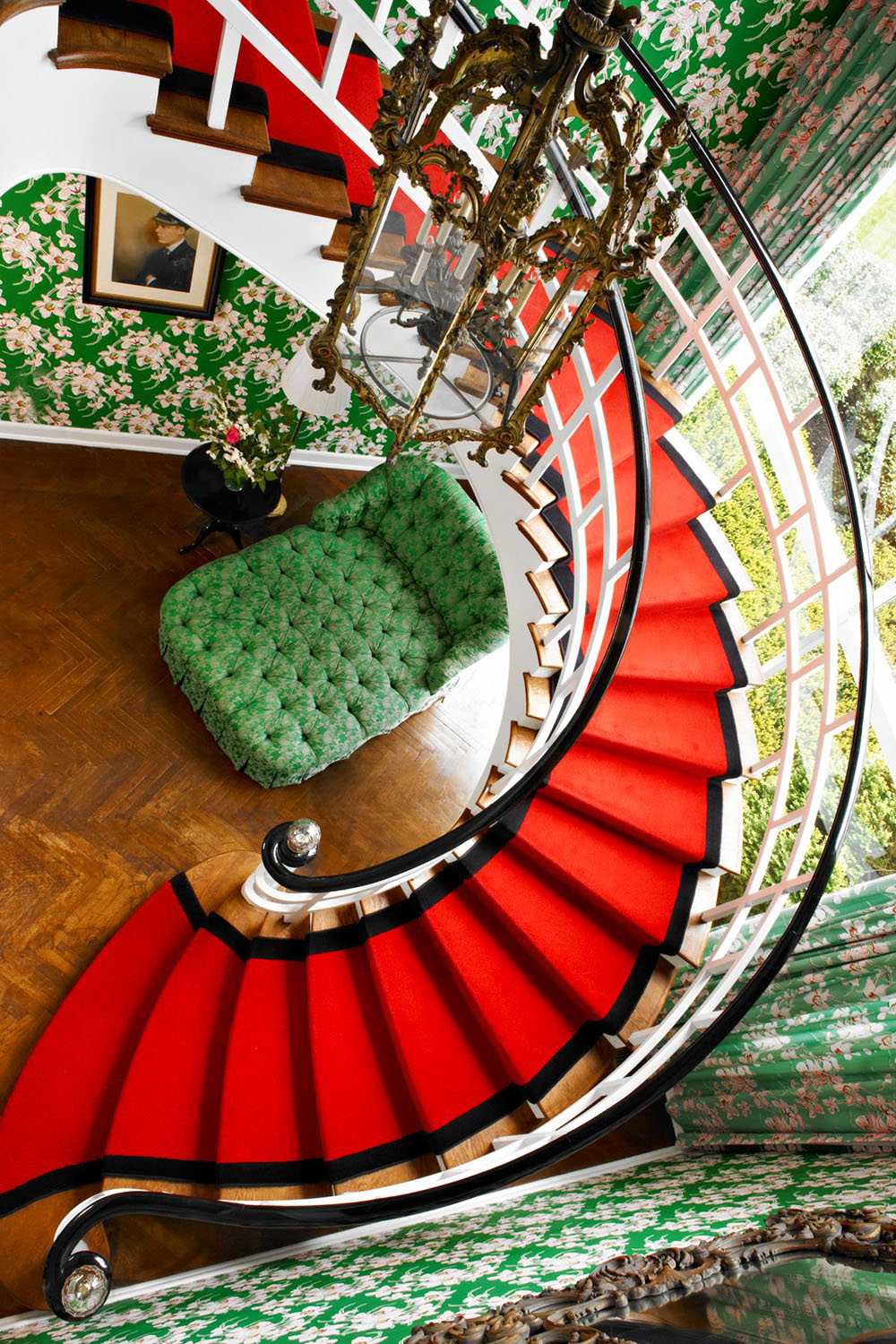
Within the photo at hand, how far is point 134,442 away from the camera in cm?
523

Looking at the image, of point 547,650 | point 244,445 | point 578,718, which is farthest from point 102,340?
point 578,718

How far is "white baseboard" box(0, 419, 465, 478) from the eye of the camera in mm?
4984

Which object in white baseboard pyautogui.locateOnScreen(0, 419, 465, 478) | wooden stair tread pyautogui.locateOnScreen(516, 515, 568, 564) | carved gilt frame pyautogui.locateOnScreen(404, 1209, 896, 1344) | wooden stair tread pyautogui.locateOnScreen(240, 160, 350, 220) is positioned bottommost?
white baseboard pyautogui.locateOnScreen(0, 419, 465, 478)

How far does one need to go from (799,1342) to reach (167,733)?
3730mm

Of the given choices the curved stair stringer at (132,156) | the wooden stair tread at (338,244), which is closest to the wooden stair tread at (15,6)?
the curved stair stringer at (132,156)

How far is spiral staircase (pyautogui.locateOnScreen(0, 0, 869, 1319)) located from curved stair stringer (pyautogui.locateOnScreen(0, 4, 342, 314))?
10 mm

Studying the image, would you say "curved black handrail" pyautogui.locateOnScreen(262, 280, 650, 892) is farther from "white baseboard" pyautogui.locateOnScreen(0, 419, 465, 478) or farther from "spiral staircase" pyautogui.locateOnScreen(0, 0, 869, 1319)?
"white baseboard" pyautogui.locateOnScreen(0, 419, 465, 478)

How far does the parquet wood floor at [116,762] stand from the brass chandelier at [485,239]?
2.69 metres

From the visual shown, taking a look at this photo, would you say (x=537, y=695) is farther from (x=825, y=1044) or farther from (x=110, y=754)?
(x=110, y=754)

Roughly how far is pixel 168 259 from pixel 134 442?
1.25m

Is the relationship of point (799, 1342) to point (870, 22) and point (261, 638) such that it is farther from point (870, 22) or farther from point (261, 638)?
point (870, 22)

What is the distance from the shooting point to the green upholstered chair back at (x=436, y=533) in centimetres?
447

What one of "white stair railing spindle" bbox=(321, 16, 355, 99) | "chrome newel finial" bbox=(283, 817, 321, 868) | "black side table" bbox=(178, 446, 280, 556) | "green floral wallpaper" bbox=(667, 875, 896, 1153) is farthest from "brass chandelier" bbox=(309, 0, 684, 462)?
"black side table" bbox=(178, 446, 280, 556)

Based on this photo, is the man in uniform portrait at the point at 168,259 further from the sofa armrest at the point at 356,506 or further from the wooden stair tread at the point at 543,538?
the wooden stair tread at the point at 543,538
